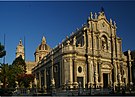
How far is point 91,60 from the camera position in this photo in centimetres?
4922

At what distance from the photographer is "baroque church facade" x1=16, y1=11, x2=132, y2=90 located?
152 feet

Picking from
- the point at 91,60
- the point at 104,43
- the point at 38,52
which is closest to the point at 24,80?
the point at 91,60

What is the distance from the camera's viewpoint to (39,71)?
6381 cm

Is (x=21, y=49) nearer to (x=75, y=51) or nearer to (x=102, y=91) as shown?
(x=75, y=51)

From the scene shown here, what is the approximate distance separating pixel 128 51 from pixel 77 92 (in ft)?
91.2

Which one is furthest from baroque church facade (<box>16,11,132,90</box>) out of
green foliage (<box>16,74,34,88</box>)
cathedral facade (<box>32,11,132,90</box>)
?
green foliage (<box>16,74,34,88</box>)

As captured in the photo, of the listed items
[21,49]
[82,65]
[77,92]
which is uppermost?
[21,49]

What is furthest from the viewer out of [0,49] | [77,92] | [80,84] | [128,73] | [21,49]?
[21,49]

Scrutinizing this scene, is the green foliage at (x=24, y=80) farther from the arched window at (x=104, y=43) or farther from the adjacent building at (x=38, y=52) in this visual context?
the adjacent building at (x=38, y=52)

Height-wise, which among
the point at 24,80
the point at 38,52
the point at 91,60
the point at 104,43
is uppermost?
the point at 38,52

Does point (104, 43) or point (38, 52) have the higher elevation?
point (38, 52)

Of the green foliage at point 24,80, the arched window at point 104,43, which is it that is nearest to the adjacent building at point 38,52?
the green foliage at point 24,80

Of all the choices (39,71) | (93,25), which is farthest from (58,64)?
(39,71)

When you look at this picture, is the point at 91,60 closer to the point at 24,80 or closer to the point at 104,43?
the point at 104,43
